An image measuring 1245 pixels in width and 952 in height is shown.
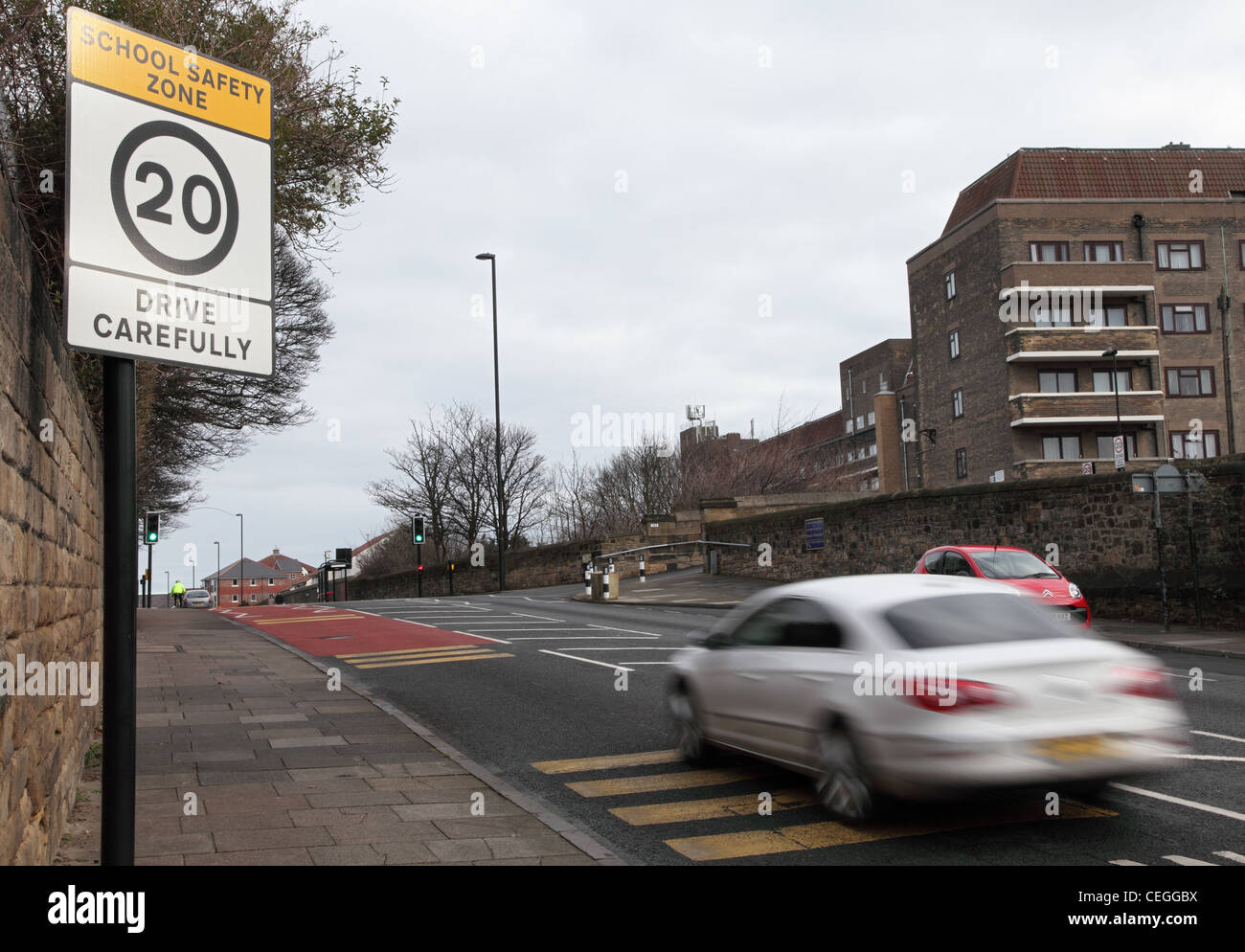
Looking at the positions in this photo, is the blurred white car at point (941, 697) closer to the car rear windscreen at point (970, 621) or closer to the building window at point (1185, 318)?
the car rear windscreen at point (970, 621)

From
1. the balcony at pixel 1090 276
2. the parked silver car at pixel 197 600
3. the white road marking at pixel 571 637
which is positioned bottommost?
the parked silver car at pixel 197 600

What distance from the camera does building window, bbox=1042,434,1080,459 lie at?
4872cm

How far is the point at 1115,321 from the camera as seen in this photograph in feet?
164

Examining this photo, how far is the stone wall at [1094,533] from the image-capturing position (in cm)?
1883

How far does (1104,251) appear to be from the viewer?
50.4 meters

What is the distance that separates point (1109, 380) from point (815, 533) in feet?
84.4

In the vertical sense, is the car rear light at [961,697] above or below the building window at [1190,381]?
below

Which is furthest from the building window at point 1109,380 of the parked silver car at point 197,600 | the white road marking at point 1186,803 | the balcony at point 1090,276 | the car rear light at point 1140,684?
the parked silver car at point 197,600

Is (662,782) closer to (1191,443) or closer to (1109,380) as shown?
(1109,380)

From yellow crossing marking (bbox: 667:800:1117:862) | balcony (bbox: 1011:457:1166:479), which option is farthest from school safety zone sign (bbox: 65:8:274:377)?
balcony (bbox: 1011:457:1166:479)

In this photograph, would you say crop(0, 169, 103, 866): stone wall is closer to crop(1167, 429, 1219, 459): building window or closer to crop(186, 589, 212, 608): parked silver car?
crop(1167, 429, 1219, 459): building window

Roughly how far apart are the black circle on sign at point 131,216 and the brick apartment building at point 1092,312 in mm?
47064

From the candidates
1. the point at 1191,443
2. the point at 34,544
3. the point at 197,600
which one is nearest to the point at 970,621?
the point at 34,544
